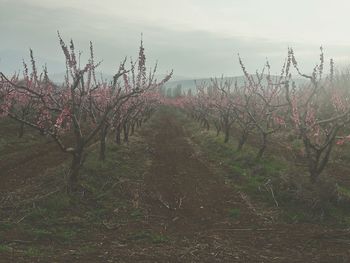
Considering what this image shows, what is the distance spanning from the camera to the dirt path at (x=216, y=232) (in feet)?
32.3

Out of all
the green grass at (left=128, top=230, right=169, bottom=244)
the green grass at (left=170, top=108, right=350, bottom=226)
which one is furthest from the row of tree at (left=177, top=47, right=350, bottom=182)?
the green grass at (left=128, top=230, right=169, bottom=244)

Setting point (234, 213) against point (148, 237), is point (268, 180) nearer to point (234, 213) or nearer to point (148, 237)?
point (234, 213)

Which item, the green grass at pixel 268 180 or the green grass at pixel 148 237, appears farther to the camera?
the green grass at pixel 268 180

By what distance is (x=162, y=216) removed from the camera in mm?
13273

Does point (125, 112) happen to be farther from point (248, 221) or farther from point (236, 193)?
point (248, 221)

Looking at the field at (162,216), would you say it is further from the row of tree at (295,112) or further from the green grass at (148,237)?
the row of tree at (295,112)

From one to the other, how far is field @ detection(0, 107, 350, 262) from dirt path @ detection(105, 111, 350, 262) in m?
0.03

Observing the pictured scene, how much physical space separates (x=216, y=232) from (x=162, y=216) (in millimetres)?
2105

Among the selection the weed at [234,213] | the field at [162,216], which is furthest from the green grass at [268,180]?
the weed at [234,213]

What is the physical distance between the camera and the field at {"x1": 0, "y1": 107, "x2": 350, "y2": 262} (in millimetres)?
9977

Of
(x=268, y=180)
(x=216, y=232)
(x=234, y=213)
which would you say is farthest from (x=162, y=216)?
(x=268, y=180)

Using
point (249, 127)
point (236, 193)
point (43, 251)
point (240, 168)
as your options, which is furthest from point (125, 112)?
point (43, 251)

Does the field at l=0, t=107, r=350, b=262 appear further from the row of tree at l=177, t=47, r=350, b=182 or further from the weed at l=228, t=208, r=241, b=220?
the row of tree at l=177, t=47, r=350, b=182

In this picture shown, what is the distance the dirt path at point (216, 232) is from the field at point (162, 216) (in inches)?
1.0
